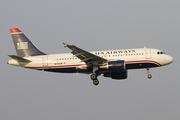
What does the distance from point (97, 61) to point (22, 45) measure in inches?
480

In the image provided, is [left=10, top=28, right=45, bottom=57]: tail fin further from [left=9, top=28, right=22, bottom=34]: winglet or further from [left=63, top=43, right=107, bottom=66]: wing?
[left=63, top=43, right=107, bottom=66]: wing

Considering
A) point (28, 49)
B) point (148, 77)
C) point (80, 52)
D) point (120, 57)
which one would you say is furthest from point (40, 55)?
point (148, 77)

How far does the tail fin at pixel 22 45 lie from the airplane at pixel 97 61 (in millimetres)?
517

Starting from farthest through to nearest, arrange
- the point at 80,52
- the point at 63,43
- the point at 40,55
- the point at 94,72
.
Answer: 1. the point at 40,55
2. the point at 94,72
3. the point at 80,52
4. the point at 63,43

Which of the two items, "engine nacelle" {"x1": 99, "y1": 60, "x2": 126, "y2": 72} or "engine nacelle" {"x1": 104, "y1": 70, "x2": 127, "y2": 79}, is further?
"engine nacelle" {"x1": 104, "y1": 70, "x2": 127, "y2": 79}

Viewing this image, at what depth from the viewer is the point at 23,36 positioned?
43844 millimetres

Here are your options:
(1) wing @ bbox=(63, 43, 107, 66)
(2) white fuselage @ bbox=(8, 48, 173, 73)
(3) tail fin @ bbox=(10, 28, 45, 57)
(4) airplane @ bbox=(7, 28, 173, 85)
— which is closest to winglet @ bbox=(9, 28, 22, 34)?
(3) tail fin @ bbox=(10, 28, 45, 57)

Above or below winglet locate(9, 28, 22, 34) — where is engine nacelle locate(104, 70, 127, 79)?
below

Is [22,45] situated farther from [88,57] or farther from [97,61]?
[97,61]

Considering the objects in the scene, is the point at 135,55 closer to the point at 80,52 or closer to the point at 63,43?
the point at 80,52

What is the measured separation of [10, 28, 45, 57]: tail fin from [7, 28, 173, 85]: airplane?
0.52 metres

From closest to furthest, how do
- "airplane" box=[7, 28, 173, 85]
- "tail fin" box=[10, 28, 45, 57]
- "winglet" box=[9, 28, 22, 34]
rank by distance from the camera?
"airplane" box=[7, 28, 173, 85] < "tail fin" box=[10, 28, 45, 57] < "winglet" box=[9, 28, 22, 34]

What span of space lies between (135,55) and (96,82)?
6.36 meters

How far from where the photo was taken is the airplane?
38.1m
